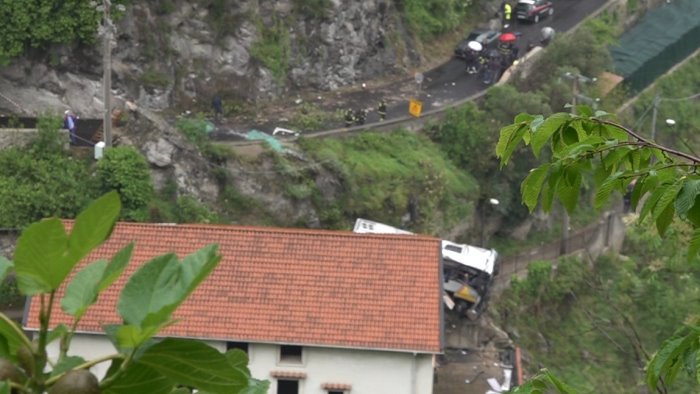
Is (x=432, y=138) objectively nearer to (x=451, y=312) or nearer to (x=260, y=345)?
(x=451, y=312)

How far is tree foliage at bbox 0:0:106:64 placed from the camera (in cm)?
3472

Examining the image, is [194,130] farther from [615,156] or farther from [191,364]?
[191,364]

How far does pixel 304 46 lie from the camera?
136 feet

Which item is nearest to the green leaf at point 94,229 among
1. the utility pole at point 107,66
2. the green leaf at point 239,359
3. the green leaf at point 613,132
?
the green leaf at point 239,359

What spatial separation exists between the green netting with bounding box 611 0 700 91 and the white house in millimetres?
27027

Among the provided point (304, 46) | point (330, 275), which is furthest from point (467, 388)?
point (304, 46)

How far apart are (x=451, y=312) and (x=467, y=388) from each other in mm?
6104

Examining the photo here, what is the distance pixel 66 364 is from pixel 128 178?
30.0 metres

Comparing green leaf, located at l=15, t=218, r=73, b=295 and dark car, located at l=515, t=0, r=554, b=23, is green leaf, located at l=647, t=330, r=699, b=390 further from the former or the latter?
dark car, located at l=515, t=0, r=554, b=23

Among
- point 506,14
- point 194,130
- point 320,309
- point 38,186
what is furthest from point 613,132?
point 506,14

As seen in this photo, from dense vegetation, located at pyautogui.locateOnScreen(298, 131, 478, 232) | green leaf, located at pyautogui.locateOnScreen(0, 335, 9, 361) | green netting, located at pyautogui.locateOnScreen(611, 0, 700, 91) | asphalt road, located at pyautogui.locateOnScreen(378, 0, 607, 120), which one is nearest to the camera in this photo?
green leaf, located at pyautogui.locateOnScreen(0, 335, 9, 361)

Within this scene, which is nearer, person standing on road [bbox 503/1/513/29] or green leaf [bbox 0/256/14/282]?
green leaf [bbox 0/256/14/282]

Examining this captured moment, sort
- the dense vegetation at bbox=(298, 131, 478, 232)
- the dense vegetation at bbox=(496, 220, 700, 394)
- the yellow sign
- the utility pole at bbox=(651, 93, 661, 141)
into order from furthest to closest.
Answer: the utility pole at bbox=(651, 93, 661, 141) < the yellow sign < the dense vegetation at bbox=(298, 131, 478, 232) < the dense vegetation at bbox=(496, 220, 700, 394)

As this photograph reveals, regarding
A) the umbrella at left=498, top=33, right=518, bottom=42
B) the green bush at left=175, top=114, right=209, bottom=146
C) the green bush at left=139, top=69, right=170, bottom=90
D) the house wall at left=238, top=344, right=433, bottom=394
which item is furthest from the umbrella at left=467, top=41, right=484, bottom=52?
the house wall at left=238, top=344, right=433, bottom=394
